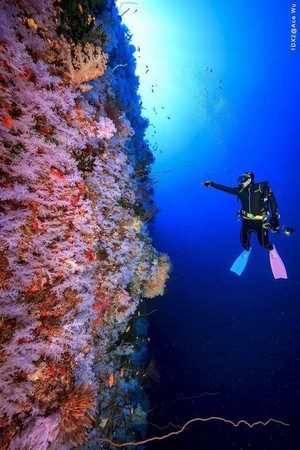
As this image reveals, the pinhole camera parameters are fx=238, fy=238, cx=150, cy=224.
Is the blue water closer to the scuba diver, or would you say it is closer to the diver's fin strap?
the scuba diver

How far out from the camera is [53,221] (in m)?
3.39

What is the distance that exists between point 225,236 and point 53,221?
137 feet

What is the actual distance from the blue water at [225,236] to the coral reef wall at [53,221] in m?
3.15

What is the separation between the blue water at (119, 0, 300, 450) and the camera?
16.2 m

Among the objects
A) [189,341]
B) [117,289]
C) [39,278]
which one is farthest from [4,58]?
[189,341]

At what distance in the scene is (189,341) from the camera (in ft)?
61.5

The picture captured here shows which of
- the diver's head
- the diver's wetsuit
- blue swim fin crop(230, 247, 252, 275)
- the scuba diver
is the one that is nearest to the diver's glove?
the scuba diver

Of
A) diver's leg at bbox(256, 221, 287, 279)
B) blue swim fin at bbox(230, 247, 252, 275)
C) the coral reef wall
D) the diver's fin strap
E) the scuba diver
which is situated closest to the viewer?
the coral reef wall

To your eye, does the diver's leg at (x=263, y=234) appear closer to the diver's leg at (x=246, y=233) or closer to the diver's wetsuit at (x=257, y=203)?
the diver's wetsuit at (x=257, y=203)

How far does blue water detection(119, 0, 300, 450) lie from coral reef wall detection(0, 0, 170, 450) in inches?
124

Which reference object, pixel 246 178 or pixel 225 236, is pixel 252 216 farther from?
pixel 225 236

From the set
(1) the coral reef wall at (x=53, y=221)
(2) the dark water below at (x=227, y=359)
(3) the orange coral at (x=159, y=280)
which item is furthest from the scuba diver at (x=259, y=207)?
(2) the dark water below at (x=227, y=359)

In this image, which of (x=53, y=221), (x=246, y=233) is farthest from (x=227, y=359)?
(x=53, y=221)

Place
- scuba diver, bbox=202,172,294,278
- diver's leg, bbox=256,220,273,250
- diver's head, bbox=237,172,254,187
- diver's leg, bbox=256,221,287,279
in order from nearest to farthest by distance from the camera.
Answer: scuba diver, bbox=202,172,294,278, diver's head, bbox=237,172,254,187, diver's leg, bbox=256,221,287,279, diver's leg, bbox=256,220,273,250
